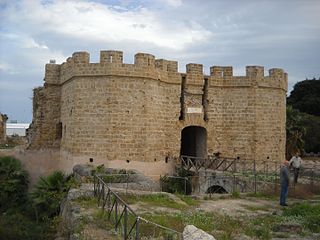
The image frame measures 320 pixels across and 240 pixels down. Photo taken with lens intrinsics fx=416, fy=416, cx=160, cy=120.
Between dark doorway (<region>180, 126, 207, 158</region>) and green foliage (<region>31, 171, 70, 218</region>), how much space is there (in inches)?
303

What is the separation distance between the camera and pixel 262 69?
2147 cm

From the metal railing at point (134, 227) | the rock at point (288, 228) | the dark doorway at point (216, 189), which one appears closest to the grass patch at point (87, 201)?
the metal railing at point (134, 227)

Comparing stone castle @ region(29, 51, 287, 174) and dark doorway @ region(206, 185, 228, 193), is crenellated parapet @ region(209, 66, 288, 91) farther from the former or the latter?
dark doorway @ region(206, 185, 228, 193)

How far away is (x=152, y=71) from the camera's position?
62.4 feet

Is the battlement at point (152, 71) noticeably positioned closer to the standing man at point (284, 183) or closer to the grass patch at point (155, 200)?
the grass patch at point (155, 200)

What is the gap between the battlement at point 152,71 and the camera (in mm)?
18344

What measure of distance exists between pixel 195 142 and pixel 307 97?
84.2 feet

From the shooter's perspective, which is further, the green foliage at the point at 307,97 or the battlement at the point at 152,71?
the green foliage at the point at 307,97

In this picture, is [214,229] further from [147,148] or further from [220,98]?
[220,98]

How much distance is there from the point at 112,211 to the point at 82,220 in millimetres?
837

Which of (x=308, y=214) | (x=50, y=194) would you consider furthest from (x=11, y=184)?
(x=308, y=214)

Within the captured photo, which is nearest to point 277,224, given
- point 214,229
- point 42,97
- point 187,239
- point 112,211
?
point 214,229

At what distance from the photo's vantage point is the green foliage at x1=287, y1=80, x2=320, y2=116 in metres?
43.2

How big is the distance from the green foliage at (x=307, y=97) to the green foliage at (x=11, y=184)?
3228 centimetres
